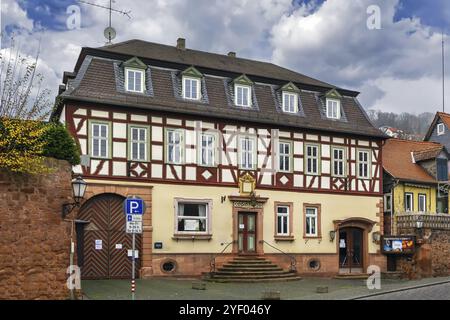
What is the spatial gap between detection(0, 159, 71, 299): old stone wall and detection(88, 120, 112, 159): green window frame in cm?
809

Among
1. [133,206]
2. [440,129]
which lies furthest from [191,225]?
[440,129]

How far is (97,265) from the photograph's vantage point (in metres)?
25.2

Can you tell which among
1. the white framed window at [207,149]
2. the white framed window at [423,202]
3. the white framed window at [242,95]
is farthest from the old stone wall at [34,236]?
the white framed window at [423,202]

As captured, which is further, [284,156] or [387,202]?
[387,202]

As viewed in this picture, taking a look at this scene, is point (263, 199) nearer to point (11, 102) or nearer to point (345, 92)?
point (345, 92)

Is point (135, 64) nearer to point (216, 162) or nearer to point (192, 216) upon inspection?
point (216, 162)

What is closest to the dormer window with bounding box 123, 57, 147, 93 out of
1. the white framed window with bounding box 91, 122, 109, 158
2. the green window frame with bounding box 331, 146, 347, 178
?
the white framed window with bounding box 91, 122, 109, 158

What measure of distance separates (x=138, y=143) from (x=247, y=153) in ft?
17.2

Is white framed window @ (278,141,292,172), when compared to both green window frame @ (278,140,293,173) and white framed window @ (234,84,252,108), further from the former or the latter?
white framed window @ (234,84,252,108)

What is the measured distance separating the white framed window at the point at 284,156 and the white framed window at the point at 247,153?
54.1 inches

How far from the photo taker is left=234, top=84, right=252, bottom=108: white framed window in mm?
29500

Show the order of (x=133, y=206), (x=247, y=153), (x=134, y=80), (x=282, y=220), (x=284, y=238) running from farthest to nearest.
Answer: (x=282, y=220) < (x=284, y=238) < (x=247, y=153) < (x=134, y=80) < (x=133, y=206)

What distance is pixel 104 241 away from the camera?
25.5m

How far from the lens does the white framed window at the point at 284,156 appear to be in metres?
29.8
